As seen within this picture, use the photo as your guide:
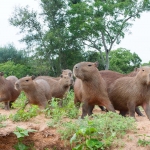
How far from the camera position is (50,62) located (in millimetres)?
29781

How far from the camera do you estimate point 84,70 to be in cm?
722

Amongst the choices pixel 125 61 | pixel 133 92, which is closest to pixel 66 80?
pixel 133 92

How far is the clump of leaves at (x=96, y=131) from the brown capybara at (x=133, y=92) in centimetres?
97

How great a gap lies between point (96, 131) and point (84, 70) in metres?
1.68

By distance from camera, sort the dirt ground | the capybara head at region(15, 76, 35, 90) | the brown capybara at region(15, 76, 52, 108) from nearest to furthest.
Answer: the dirt ground < the capybara head at region(15, 76, 35, 90) < the brown capybara at region(15, 76, 52, 108)

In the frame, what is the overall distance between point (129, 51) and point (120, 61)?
5.36 feet

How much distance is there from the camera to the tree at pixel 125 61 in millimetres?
29938

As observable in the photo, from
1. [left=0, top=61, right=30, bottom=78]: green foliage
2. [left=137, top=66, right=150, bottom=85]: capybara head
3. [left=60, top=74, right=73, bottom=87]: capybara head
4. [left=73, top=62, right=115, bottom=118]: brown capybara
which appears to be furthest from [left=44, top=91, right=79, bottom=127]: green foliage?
[left=0, top=61, right=30, bottom=78]: green foliage

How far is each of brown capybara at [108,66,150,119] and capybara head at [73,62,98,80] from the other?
0.61 metres

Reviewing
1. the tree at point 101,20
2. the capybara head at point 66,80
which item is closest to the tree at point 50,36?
the tree at point 101,20

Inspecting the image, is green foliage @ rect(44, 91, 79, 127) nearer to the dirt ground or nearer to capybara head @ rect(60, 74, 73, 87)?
the dirt ground

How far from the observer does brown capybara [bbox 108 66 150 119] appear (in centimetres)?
720

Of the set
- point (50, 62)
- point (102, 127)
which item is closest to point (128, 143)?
point (102, 127)

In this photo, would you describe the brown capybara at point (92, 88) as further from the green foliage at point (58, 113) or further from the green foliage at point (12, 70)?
the green foliage at point (12, 70)
